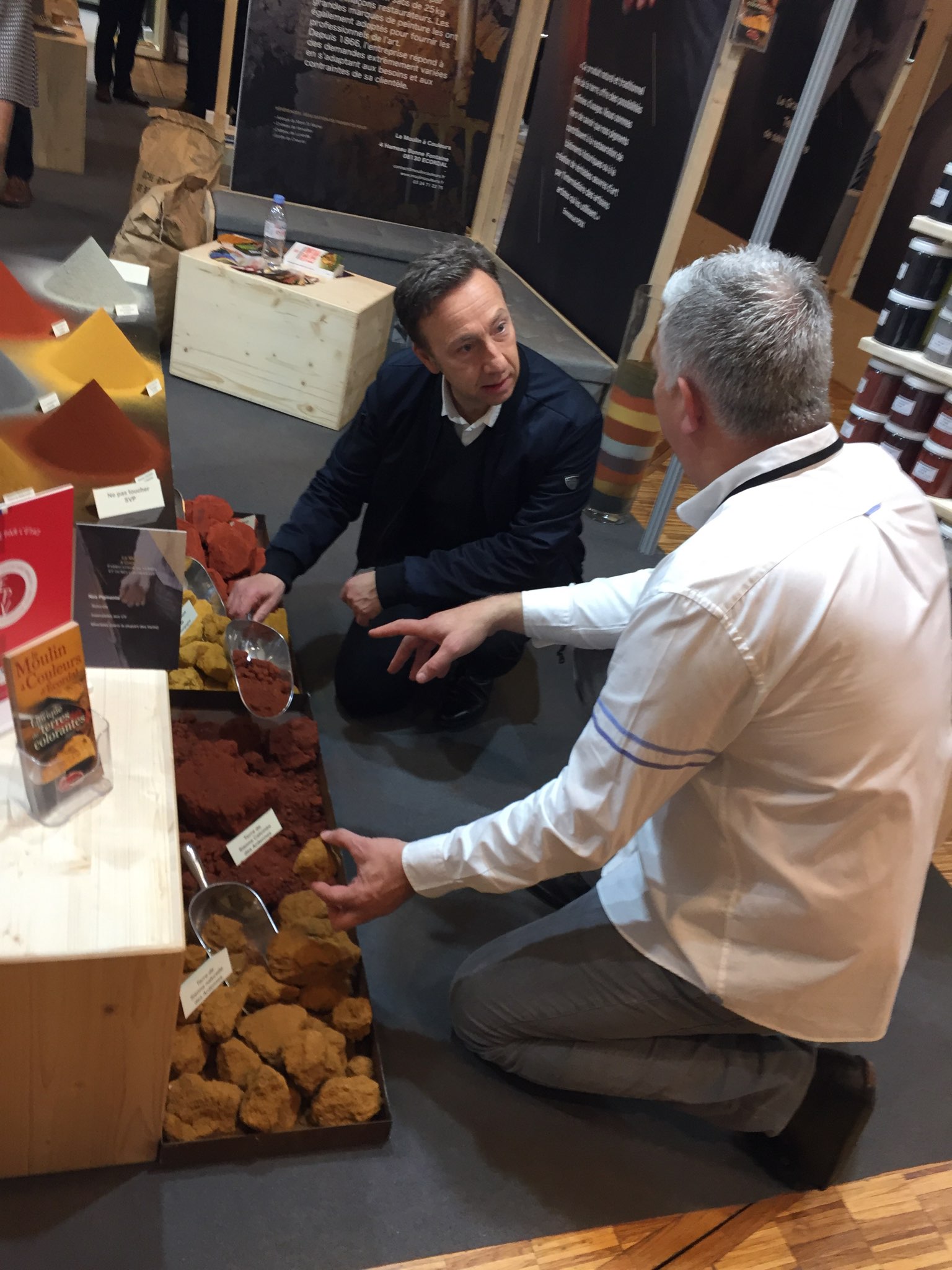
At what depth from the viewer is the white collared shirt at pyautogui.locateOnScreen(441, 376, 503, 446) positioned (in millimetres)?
1994

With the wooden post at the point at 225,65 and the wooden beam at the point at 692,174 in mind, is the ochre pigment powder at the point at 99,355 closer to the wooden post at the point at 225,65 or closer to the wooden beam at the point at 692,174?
the wooden beam at the point at 692,174

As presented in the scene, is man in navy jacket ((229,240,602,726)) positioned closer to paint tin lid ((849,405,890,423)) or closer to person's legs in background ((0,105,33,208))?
paint tin lid ((849,405,890,423))

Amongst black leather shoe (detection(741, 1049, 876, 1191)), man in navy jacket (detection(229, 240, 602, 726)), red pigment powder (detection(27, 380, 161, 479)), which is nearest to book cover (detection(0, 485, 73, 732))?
red pigment powder (detection(27, 380, 161, 479))

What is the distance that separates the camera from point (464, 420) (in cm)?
203

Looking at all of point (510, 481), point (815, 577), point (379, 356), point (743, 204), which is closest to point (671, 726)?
point (815, 577)

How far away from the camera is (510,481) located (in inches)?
80.4

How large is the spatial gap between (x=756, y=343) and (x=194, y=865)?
3.90 ft

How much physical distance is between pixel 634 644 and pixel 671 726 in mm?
105

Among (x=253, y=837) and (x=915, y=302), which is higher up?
(x=915, y=302)

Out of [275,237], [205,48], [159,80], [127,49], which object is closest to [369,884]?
[275,237]

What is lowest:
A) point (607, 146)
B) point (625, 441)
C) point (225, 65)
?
point (625, 441)

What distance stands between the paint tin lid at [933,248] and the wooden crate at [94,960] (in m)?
1.96

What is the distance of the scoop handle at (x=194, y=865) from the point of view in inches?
62.4

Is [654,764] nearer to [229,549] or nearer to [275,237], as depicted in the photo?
[229,549]
